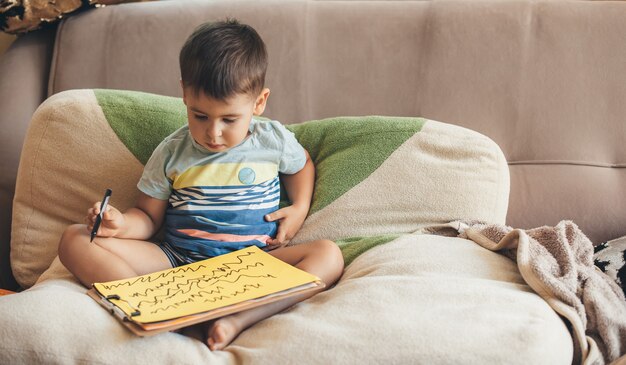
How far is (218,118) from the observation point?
53.5 inches

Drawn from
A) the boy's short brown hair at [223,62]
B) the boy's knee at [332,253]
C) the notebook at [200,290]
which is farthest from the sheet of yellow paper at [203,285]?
the boy's short brown hair at [223,62]

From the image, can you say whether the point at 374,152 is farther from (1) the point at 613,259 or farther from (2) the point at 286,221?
(1) the point at 613,259

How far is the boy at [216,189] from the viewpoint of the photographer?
4.35 ft

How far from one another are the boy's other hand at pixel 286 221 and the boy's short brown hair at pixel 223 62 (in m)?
0.28

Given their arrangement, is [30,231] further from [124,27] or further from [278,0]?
[278,0]

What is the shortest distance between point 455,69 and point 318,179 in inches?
19.2

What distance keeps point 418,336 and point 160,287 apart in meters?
0.48

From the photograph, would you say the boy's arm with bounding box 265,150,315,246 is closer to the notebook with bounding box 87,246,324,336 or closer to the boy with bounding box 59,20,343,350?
the boy with bounding box 59,20,343,350

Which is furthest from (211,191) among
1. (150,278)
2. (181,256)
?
(150,278)

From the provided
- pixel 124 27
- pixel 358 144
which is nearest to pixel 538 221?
pixel 358 144

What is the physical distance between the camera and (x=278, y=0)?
6.09ft

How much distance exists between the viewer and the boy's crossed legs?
4.10 feet

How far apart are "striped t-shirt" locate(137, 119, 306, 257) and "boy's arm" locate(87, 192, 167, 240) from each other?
0.07 ft

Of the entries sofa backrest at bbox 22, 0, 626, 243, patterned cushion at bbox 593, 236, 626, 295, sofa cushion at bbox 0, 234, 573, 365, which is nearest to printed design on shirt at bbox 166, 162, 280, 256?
sofa cushion at bbox 0, 234, 573, 365
